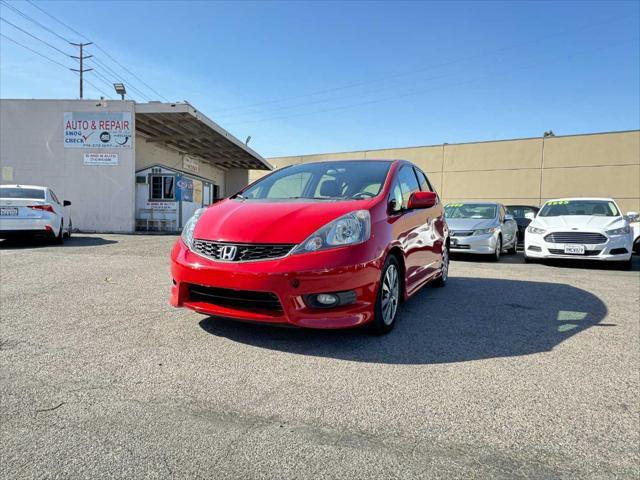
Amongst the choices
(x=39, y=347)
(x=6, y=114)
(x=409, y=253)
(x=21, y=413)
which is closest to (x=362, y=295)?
(x=409, y=253)

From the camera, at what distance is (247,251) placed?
3043mm

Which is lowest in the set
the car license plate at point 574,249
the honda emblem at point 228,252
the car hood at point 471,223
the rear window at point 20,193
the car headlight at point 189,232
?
the car license plate at point 574,249

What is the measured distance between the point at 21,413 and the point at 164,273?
14.1ft

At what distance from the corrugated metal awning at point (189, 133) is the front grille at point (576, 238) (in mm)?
13029

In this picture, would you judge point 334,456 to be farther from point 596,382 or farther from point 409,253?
point 409,253

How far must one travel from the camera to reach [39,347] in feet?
9.91

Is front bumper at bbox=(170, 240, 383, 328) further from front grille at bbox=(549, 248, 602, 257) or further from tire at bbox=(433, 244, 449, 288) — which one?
front grille at bbox=(549, 248, 602, 257)

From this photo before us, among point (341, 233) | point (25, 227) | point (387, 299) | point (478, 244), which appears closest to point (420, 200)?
point (387, 299)

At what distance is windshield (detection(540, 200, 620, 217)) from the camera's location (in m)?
8.98

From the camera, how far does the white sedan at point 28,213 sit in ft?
30.1

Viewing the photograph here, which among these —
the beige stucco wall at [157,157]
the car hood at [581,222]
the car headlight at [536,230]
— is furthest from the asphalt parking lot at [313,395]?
the beige stucco wall at [157,157]

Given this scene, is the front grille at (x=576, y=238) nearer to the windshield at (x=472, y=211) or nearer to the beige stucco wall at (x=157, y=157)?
the windshield at (x=472, y=211)

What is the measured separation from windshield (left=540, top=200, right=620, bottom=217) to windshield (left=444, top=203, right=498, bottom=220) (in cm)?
111

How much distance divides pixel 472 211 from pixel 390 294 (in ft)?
25.0
